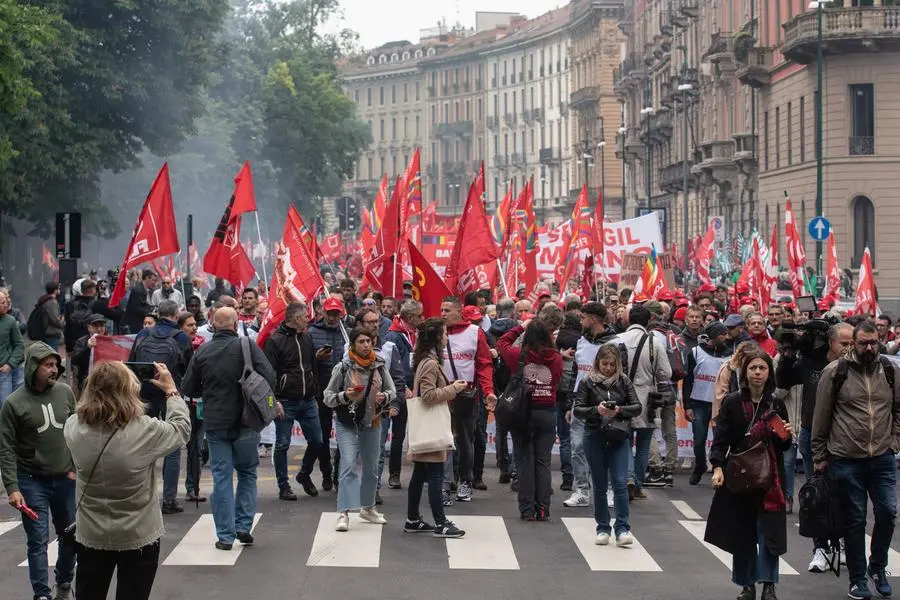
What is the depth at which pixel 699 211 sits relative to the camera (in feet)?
239

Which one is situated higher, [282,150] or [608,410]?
[282,150]

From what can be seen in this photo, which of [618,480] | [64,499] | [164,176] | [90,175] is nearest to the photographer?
[64,499]

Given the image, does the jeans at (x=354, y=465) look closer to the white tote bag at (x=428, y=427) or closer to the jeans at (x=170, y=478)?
the white tote bag at (x=428, y=427)

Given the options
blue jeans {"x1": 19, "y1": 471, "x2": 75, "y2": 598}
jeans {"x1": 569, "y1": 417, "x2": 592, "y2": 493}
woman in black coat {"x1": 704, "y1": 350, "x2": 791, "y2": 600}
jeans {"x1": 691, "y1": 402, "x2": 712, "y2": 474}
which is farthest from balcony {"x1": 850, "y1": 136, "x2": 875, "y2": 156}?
blue jeans {"x1": 19, "y1": 471, "x2": 75, "y2": 598}

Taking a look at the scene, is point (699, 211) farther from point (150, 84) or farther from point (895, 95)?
point (150, 84)

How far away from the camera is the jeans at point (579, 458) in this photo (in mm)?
14383

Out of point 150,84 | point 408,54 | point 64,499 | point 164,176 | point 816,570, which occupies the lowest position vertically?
point 816,570

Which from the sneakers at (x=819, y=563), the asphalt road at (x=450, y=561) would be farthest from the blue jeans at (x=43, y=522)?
the sneakers at (x=819, y=563)

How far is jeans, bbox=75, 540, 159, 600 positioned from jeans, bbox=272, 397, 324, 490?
613 cm

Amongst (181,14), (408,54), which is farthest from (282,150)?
(408,54)

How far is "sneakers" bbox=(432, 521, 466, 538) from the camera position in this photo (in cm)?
1252

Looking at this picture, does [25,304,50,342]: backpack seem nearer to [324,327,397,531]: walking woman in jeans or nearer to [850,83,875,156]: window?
[324,327,397,531]: walking woman in jeans

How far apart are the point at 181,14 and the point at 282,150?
98.2 feet

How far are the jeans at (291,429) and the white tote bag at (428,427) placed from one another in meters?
1.83
